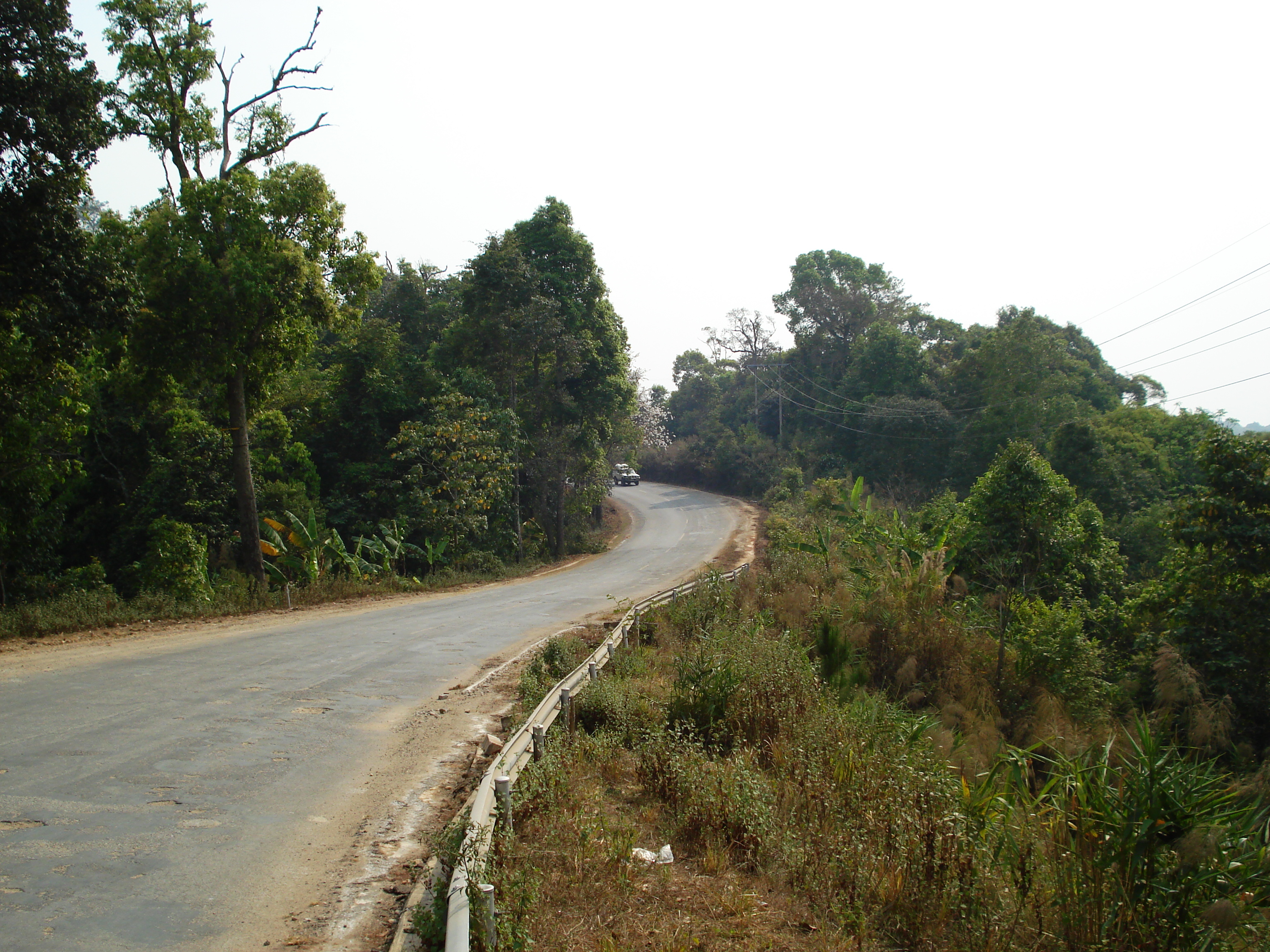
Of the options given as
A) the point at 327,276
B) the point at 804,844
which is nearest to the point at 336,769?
the point at 804,844

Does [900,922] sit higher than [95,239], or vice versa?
[95,239]

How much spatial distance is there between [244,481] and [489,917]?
17.7m

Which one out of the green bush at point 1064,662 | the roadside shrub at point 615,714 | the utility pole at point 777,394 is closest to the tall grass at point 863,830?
the roadside shrub at point 615,714

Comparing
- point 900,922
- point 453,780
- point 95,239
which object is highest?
point 95,239

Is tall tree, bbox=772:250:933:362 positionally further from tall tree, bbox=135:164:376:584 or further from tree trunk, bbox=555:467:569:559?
tall tree, bbox=135:164:376:584

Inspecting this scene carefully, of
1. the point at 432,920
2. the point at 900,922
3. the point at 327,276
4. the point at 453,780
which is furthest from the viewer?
the point at 327,276

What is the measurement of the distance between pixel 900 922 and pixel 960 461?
Result: 45.4 metres

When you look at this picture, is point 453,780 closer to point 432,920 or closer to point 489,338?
point 432,920

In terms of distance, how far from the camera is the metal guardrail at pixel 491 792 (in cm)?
365

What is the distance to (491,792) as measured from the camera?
5.20 m

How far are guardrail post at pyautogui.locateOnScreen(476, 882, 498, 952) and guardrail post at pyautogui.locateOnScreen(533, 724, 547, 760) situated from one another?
2619 millimetres

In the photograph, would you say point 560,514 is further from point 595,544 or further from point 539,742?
point 539,742

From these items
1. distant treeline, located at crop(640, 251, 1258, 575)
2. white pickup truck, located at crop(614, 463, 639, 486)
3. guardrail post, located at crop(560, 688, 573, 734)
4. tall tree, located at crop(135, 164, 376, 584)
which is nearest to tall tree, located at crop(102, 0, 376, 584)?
tall tree, located at crop(135, 164, 376, 584)

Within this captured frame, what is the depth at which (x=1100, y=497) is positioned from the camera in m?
31.8
